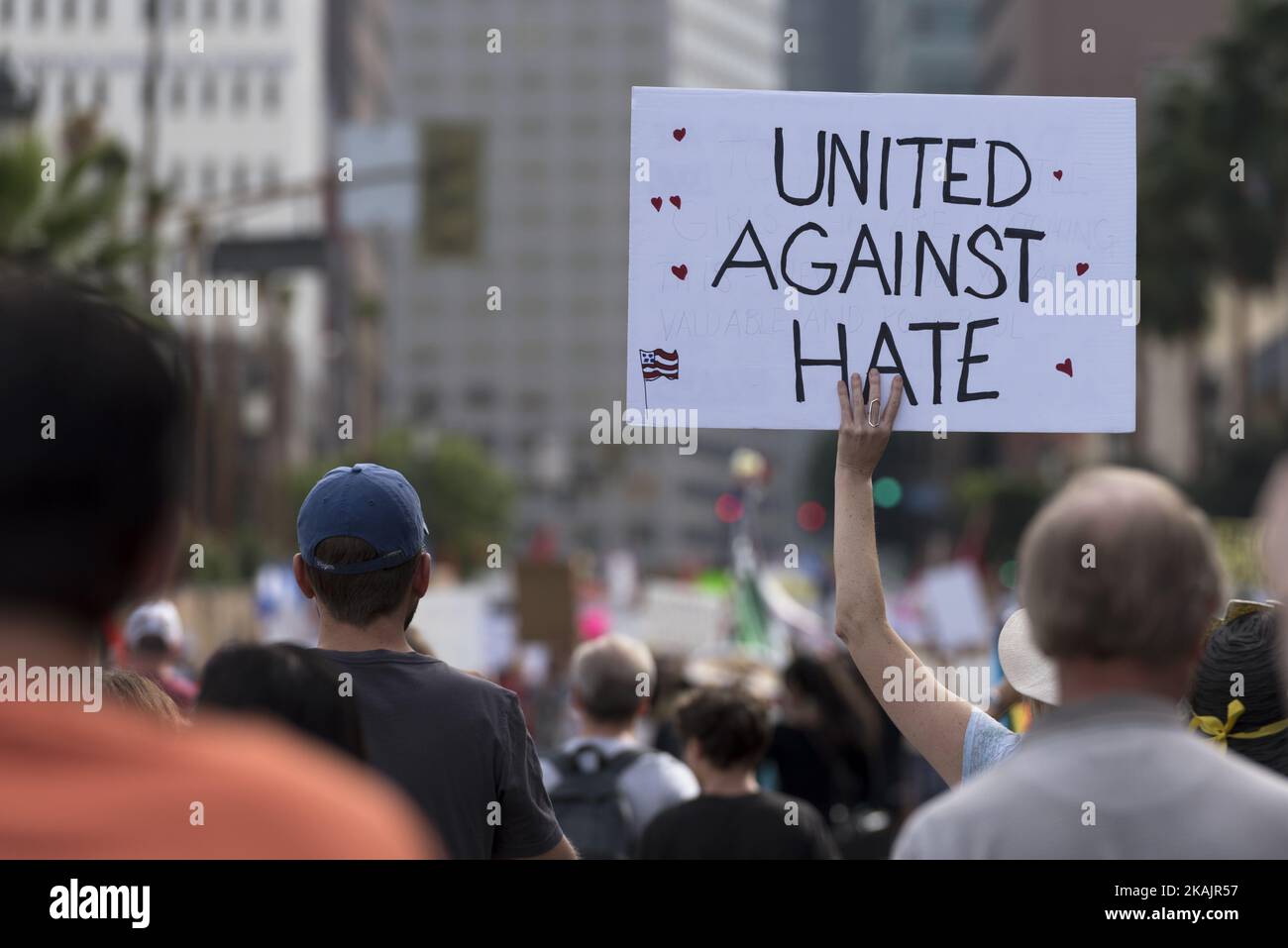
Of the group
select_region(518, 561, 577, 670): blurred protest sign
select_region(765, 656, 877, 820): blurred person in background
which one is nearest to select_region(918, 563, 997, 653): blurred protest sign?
select_region(518, 561, 577, 670): blurred protest sign

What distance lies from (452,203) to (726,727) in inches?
878

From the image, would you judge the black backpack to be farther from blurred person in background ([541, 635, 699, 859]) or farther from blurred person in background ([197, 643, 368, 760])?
blurred person in background ([197, 643, 368, 760])

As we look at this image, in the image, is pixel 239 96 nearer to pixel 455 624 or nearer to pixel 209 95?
pixel 209 95

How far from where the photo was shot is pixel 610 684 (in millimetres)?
6012

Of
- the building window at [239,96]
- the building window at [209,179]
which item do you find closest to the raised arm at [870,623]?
the building window at [209,179]

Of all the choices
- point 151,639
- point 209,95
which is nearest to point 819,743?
point 151,639

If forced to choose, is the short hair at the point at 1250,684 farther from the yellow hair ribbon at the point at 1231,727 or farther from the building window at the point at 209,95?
the building window at the point at 209,95

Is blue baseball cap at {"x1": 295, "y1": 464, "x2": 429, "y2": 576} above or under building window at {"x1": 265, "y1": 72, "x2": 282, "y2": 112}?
under

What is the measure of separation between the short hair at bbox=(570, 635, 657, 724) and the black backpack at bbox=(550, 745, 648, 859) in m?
0.12

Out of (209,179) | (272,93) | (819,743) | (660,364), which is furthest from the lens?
(209,179)

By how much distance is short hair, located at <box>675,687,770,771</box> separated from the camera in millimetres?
5652

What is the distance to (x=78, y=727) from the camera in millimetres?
1782

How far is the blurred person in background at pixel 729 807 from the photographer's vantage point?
5379 millimetres
